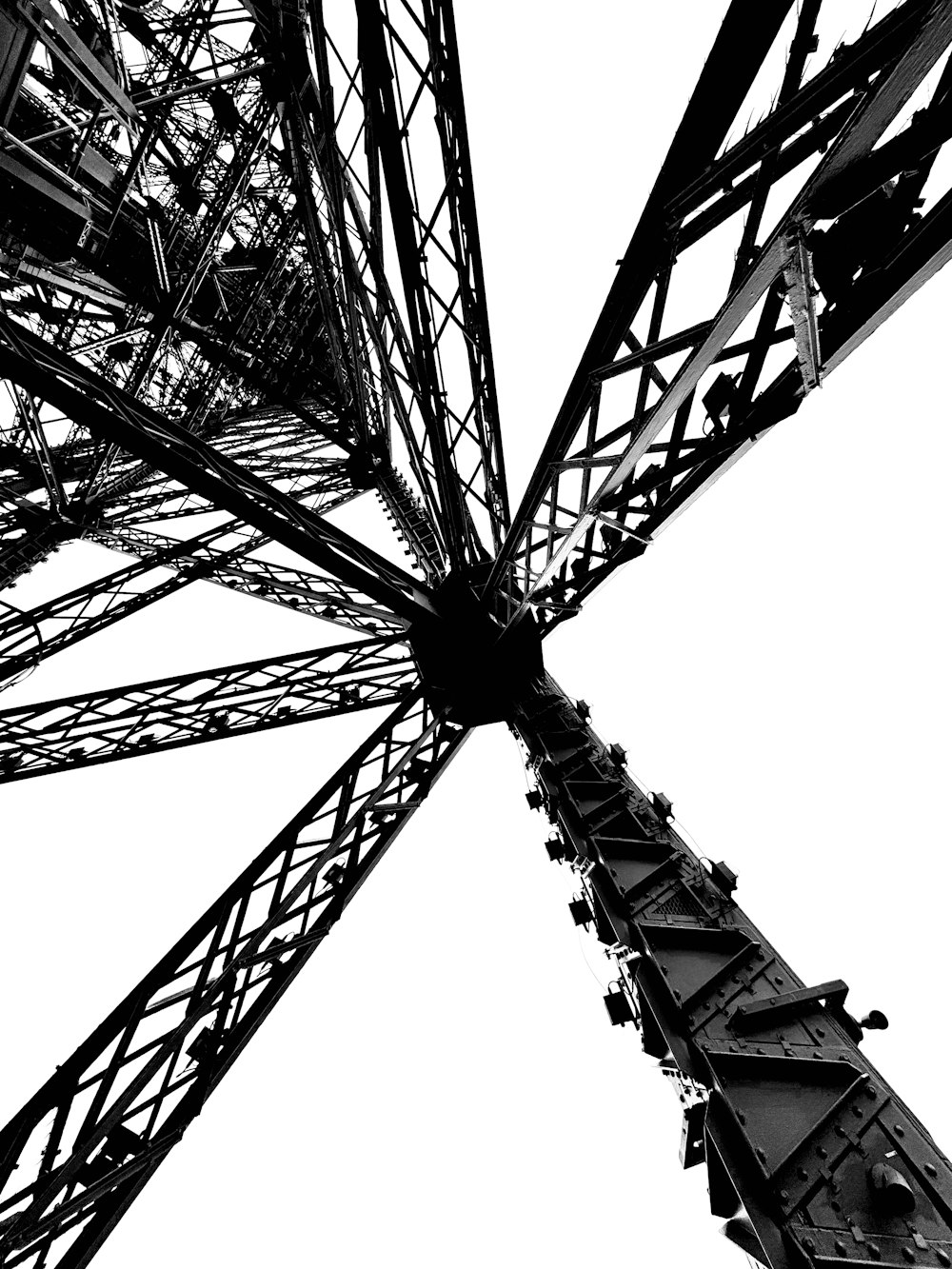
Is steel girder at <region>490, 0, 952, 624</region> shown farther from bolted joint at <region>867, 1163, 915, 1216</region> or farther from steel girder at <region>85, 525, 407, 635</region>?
steel girder at <region>85, 525, 407, 635</region>

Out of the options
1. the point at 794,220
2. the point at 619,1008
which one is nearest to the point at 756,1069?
the point at 619,1008

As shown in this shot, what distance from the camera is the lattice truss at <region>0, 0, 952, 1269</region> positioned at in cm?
245

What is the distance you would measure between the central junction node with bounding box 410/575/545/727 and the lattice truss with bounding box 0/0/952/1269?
0.04 m

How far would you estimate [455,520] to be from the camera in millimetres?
7434

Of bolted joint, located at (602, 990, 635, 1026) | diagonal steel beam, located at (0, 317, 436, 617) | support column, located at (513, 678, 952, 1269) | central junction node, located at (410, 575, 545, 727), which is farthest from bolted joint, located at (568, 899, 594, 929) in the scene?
diagonal steel beam, located at (0, 317, 436, 617)

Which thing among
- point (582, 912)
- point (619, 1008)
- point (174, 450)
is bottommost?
point (619, 1008)

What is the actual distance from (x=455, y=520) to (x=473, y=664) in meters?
1.81

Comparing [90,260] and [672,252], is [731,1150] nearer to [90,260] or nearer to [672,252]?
[672,252]

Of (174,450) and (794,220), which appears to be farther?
(174,450)

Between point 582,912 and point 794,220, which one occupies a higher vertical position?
point 794,220

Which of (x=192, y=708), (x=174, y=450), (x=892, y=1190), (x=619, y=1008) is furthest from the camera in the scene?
(x=192, y=708)

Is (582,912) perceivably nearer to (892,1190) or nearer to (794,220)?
(892,1190)

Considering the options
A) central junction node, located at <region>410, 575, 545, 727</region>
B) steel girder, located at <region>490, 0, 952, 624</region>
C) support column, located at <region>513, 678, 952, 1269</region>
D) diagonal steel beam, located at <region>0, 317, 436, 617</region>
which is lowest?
support column, located at <region>513, 678, 952, 1269</region>

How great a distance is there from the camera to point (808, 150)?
8.10 feet
